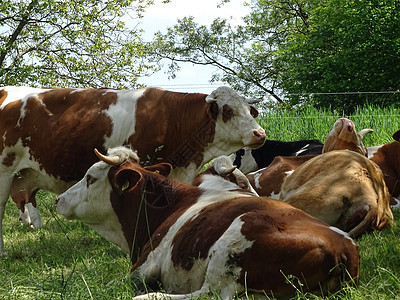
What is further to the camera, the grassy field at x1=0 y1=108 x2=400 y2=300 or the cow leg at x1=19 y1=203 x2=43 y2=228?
the cow leg at x1=19 y1=203 x2=43 y2=228

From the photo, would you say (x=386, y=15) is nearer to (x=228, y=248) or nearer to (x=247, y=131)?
(x=247, y=131)

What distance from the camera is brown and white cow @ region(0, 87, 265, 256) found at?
26.7ft

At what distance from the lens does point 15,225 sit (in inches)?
393

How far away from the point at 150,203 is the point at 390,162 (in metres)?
4.99

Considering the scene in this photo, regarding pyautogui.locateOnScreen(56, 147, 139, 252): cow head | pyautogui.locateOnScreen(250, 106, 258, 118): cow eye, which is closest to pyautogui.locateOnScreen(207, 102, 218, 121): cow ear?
pyautogui.locateOnScreen(250, 106, 258, 118): cow eye

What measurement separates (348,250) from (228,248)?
726 mm

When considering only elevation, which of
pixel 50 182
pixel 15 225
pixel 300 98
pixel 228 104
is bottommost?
pixel 300 98

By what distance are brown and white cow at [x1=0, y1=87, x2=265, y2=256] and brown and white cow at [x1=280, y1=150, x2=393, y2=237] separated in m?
1.93

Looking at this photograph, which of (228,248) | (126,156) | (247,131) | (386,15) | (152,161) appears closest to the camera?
(228,248)

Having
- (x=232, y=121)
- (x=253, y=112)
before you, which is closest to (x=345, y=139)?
(x=253, y=112)

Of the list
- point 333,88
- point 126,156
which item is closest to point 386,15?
point 333,88

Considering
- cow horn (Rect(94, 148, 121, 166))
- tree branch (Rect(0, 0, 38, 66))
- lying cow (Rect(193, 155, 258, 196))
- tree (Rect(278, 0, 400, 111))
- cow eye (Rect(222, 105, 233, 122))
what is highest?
tree branch (Rect(0, 0, 38, 66))

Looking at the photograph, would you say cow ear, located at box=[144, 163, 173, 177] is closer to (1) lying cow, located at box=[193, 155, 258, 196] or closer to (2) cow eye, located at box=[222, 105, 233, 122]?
(1) lying cow, located at box=[193, 155, 258, 196]

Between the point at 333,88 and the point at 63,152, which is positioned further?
the point at 333,88
